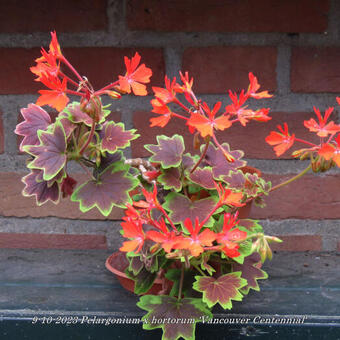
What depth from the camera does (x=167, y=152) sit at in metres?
0.59

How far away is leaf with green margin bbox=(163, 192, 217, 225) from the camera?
0.54 m

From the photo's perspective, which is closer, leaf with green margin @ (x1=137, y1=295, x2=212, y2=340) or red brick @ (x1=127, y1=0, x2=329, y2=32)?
leaf with green margin @ (x1=137, y1=295, x2=212, y2=340)

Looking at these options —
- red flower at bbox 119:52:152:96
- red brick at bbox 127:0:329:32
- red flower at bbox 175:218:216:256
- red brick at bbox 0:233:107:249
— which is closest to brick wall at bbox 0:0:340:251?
red brick at bbox 127:0:329:32

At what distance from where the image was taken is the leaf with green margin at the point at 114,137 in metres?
0.57

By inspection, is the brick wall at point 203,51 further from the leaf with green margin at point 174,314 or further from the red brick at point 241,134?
the leaf with green margin at point 174,314

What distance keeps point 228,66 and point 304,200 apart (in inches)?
11.4

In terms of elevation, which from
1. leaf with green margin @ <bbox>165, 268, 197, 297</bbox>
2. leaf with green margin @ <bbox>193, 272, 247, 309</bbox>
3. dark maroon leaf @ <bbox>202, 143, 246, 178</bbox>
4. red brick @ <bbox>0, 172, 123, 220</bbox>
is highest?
dark maroon leaf @ <bbox>202, 143, 246, 178</bbox>

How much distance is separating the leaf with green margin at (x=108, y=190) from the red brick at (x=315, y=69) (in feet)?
1.25

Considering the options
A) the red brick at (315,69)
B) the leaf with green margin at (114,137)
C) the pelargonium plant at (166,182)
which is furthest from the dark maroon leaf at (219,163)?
the red brick at (315,69)

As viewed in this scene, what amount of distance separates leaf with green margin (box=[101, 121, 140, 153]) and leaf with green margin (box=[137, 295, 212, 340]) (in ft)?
0.64

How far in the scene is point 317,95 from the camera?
78 cm

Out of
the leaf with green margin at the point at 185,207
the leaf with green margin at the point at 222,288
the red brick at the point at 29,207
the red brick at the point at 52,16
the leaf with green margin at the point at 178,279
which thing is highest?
the red brick at the point at 52,16

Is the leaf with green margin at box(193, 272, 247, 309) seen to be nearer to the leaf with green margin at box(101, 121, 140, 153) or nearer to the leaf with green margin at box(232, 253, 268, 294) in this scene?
the leaf with green margin at box(232, 253, 268, 294)

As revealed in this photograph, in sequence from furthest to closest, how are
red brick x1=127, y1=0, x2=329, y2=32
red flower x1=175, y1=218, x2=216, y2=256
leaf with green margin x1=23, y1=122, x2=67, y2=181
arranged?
red brick x1=127, y1=0, x2=329, y2=32 → leaf with green margin x1=23, y1=122, x2=67, y2=181 → red flower x1=175, y1=218, x2=216, y2=256
